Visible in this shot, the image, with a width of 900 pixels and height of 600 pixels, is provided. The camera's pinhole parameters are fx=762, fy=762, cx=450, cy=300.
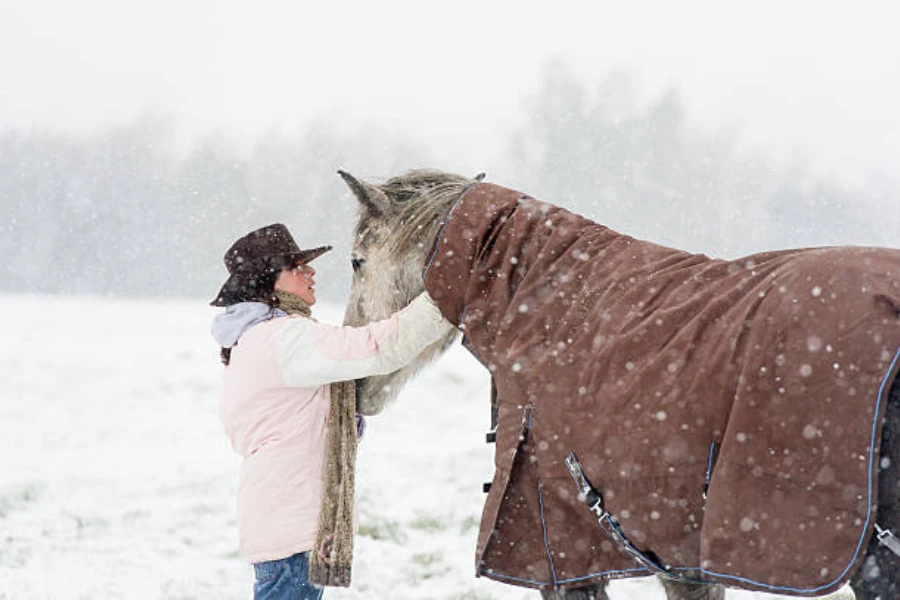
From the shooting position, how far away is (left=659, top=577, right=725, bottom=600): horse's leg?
2.27 meters

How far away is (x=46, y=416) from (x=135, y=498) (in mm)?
4385

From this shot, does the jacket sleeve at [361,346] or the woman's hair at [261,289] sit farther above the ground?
the woman's hair at [261,289]

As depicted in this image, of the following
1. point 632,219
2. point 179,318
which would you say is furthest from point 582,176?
point 179,318

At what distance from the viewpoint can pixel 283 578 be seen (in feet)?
9.23

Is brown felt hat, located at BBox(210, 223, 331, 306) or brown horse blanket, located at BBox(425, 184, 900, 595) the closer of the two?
brown horse blanket, located at BBox(425, 184, 900, 595)

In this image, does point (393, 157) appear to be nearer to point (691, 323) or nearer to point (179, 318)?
point (179, 318)

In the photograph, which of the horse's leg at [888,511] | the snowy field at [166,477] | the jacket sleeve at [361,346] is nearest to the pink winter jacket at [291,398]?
the jacket sleeve at [361,346]

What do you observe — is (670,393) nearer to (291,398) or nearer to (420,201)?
(420,201)

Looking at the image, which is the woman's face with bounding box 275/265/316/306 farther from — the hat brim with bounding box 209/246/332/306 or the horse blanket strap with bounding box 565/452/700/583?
the horse blanket strap with bounding box 565/452/700/583

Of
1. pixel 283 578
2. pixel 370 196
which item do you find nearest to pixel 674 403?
pixel 370 196

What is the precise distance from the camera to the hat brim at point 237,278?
2.96 m

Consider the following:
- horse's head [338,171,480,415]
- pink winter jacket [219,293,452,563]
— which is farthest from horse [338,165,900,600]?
pink winter jacket [219,293,452,563]

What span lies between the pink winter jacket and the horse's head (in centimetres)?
17

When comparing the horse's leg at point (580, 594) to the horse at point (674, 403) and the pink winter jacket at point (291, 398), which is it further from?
the pink winter jacket at point (291, 398)
